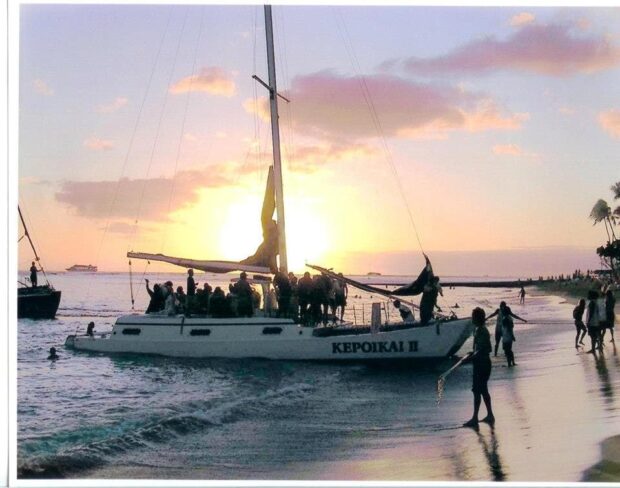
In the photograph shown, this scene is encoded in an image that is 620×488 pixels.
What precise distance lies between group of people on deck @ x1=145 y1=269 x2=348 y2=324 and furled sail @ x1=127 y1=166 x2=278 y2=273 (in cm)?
29

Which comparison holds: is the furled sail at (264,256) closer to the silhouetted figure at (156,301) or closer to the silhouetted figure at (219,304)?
the silhouetted figure at (219,304)

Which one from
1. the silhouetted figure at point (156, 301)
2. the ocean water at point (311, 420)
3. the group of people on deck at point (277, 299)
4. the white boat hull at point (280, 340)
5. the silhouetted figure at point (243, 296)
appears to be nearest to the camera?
the ocean water at point (311, 420)

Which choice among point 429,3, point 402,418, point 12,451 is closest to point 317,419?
point 402,418

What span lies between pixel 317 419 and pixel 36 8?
24.1ft

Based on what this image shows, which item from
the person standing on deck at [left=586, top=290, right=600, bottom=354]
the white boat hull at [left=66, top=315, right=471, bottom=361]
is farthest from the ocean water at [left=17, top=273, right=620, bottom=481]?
the person standing on deck at [left=586, top=290, right=600, bottom=354]

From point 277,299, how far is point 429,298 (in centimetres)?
329

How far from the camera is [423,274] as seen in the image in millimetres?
15383

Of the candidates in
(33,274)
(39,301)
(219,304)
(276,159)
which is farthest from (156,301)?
(39,301)

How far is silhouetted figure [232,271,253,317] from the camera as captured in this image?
1653 cm

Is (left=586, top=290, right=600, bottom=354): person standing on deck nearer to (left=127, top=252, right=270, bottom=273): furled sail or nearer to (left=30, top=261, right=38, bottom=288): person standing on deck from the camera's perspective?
(left=127, top=252, right=270, bottom=273): furled sail

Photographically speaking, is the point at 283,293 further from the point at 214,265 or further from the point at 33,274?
the point at 33,274

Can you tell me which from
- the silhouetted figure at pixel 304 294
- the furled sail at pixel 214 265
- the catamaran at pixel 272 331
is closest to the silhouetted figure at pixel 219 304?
the catamaran at pixel 272 331

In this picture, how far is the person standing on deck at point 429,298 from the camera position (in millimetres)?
15492

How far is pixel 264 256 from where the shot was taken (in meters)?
16.9
